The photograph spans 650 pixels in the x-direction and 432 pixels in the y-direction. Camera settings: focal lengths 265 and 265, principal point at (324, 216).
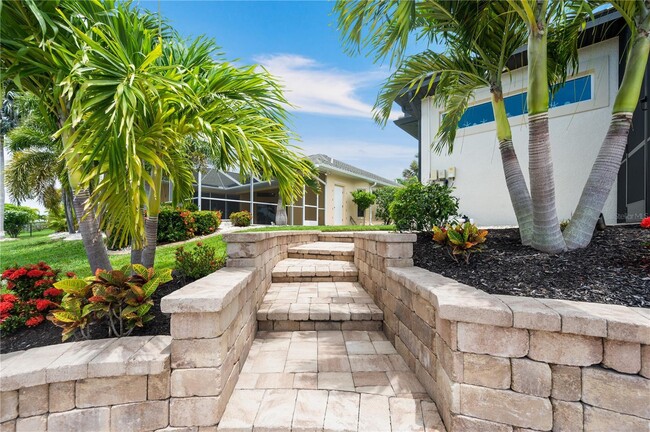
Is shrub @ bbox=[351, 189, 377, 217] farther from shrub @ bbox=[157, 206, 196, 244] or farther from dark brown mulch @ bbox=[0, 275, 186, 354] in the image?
dark brown mulch @ bbox=[0, 275, 186, 354]

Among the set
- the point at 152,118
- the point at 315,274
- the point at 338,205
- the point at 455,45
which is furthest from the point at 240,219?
the point at 455,45

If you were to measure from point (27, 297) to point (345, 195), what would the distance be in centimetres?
1436

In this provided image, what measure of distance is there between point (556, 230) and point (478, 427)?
2.21 metres

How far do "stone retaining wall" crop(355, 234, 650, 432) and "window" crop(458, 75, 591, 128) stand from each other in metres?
5.87

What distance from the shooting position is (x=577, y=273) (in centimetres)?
231

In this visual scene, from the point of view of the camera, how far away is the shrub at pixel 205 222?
8.44 meters

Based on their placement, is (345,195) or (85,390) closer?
(85,390)

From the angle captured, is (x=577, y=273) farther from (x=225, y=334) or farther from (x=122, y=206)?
(x=122, y=206)

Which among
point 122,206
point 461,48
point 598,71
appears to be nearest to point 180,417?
point 122,206

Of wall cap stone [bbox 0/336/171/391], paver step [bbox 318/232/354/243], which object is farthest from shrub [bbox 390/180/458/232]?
wall cap stone [bbox 0/336/171/391]

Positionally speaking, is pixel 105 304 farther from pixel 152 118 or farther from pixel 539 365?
pixel 539 365

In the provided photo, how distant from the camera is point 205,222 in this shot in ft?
28.2

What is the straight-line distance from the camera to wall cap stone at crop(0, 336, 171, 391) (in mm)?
1548

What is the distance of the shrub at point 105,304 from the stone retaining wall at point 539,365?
222 centimetres
